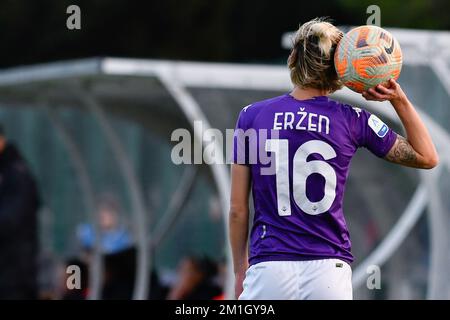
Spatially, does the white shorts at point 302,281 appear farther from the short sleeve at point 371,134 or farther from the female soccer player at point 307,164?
the short sleeve at point 371,134

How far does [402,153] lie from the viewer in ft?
16.0

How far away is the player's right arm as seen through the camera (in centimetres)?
480

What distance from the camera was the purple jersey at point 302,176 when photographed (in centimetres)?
471

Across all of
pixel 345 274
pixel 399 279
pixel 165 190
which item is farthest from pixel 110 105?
pixel 345 274

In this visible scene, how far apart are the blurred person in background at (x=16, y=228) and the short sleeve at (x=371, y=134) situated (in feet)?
20.8

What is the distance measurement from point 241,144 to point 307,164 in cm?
28

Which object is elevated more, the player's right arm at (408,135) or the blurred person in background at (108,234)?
the player's right arm at (408,135)

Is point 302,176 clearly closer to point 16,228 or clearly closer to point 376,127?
point 376,127

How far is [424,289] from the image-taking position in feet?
35.3

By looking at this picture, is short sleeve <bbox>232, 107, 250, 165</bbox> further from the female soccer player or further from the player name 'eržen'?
the player name 'eržen'

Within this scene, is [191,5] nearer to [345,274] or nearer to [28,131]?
[28,131]

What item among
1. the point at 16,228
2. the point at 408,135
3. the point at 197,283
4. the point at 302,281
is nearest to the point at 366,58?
the point at 408,135

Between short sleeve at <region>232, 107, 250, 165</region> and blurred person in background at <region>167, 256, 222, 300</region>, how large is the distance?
5570 millimetres

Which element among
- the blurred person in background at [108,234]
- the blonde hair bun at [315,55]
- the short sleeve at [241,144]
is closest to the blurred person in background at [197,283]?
the blurred person in background at [108,234]
